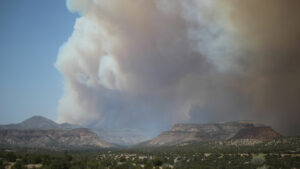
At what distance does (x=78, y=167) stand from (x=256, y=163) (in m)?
65.4

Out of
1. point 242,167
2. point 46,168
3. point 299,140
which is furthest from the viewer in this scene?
point 299,140

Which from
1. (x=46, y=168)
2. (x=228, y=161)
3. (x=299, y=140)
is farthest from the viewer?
(x=299, y=140)

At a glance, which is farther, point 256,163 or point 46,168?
point 256,163

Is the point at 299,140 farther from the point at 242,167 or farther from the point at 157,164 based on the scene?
the point at 157,164

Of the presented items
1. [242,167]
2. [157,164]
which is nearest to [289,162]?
[242,167]

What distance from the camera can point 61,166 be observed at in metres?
61.4

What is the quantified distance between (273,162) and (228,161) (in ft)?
59.2

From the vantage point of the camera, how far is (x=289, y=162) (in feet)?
305

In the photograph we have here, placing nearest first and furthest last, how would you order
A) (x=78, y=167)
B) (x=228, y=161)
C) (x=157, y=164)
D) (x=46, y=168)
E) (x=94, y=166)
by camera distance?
(x=46, y=168) < (x=78, y=167) < (x=94, y=166) < (x=157, y=164) < (x=228, y=161)

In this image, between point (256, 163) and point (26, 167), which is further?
point (256, 163)

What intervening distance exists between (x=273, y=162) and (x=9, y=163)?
8431 cm

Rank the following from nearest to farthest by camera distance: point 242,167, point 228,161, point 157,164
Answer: point 157,164
point 242,167
point 228,161

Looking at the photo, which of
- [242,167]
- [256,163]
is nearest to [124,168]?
[242,167]

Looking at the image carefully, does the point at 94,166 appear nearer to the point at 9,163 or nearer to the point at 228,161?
the point at 9,163
